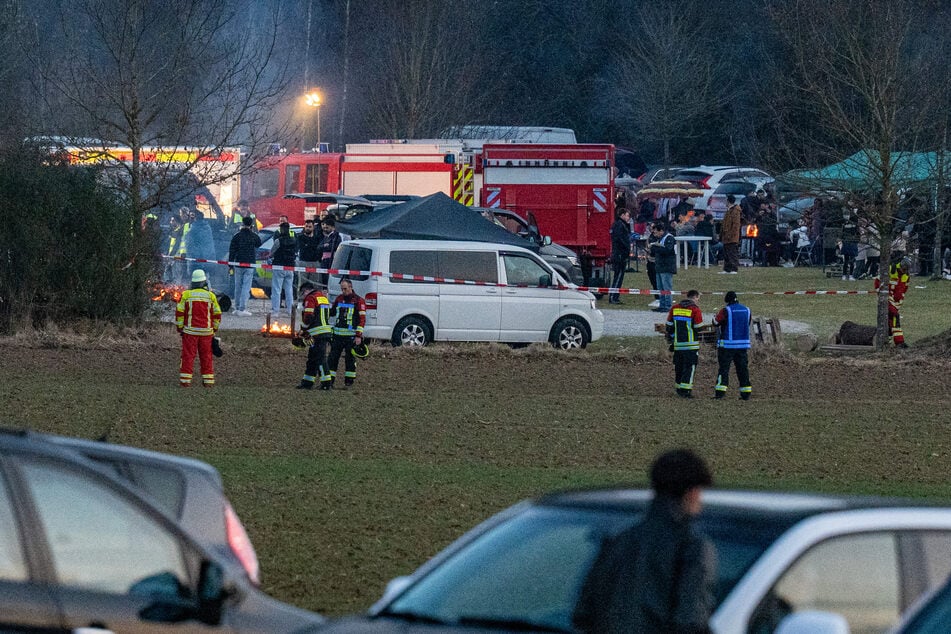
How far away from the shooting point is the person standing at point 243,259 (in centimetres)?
2736

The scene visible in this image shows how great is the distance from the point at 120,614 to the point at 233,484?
24.1ft

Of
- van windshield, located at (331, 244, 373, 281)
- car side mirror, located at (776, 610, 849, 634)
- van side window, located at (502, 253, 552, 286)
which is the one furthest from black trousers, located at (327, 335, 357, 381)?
car side mirror, located at (776, 610, 849, 634)

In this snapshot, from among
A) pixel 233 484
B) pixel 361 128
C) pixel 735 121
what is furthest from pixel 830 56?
pixel 735 121

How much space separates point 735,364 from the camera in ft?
59.9

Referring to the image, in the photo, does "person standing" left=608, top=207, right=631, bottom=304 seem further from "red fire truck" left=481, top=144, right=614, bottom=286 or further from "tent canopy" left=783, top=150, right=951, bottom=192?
"tent canopy" left=783, top=150, right=951, bottom=192

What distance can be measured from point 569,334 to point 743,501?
18082 mm

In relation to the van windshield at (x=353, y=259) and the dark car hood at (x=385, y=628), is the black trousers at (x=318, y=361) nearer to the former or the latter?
the van windshield at (x=353, y=259)

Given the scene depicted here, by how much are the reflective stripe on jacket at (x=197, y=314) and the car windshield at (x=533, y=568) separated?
515 inches

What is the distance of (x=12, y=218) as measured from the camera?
22.5 m

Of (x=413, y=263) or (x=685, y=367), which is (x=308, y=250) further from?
(x=685, y=367)

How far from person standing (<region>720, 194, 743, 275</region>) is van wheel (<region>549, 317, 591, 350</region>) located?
51.2ft

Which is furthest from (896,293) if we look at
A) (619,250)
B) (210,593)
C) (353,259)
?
(210,593)

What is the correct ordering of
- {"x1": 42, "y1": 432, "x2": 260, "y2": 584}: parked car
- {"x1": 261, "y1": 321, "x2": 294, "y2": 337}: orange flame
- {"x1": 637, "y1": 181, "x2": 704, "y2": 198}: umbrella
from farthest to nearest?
1. {"x1": 637, "y1": 181, "x2": 704, "y2": 198}: umbrella
2. {"x1": 261, "y1": 321, "x2": 294, "y2": 337}: orange flame
3. {"x1": 42, "y1": 432, "x2": 260, "y2": 584}: parked car

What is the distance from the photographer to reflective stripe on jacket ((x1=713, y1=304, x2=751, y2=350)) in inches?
715
